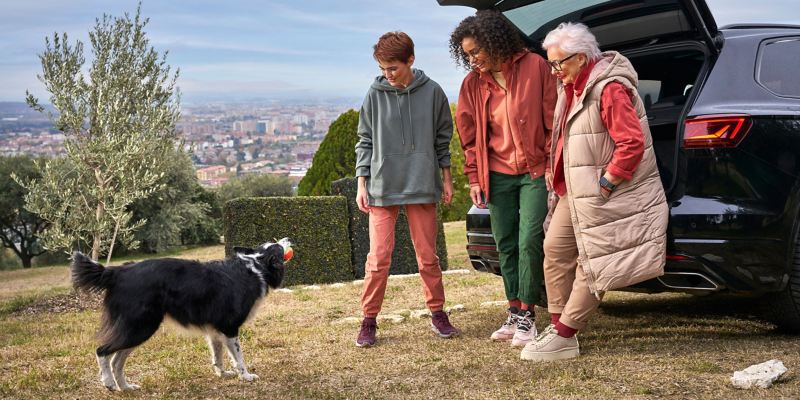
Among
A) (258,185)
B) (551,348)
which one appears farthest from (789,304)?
(258,185)

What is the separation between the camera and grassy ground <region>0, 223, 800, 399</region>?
13.8ft

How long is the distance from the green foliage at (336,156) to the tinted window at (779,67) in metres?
11.2

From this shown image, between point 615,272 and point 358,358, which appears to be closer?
point 615,272

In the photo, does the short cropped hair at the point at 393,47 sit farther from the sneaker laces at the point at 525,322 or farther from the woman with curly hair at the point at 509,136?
the sneaker laces at the point at 525,322

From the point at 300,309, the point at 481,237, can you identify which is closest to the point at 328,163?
the point at 300,309

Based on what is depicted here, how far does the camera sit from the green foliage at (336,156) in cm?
1595

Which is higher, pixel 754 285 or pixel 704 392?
pixel 754 285

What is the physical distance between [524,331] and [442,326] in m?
0.71

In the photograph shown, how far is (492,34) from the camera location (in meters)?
4.89

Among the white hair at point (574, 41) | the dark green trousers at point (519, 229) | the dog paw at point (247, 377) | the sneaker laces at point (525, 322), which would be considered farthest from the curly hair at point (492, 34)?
the dog paw at point (247, 377)

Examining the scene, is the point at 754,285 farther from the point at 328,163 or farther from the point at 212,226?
the point at 212,226

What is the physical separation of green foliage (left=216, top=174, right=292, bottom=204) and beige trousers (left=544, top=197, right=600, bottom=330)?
36.3 m

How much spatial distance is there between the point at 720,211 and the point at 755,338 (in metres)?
1.13

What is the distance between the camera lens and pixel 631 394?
398cm
